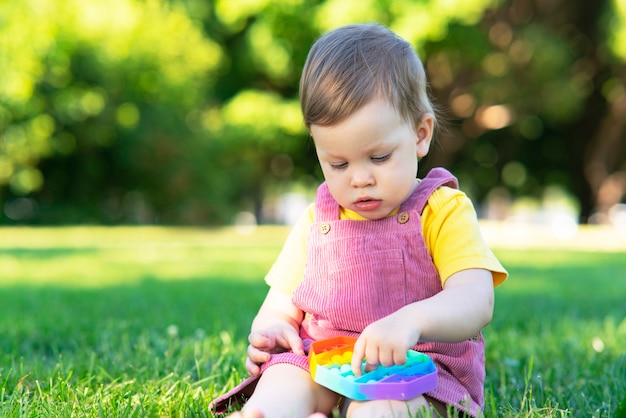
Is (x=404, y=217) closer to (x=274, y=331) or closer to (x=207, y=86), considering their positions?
(x=274, y=331)

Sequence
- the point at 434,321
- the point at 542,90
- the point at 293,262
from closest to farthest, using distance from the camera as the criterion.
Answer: the point at 434,321 → the point at 293,262 → the point at 542,90

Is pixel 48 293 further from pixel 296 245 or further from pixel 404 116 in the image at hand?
pixel 404 116

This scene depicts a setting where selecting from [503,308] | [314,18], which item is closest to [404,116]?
[503,308]

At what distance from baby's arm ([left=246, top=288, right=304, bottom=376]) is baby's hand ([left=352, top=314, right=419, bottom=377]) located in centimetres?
37

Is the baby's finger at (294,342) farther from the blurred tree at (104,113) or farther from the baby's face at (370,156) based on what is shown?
the blurred tree at (104,113)

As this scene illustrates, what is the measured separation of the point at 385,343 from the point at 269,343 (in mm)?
513

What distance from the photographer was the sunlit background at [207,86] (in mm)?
18531

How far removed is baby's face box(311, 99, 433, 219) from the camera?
6.77 feet

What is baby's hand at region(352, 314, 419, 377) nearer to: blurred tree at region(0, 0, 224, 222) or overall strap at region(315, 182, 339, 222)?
overall strap at region(315, 182, 339, 222)

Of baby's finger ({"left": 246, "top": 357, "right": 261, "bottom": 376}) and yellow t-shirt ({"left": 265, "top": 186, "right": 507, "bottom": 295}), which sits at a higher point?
yellow t-shirt ({"left": 265, "top": 186, "right": 507, "bottom": 295})

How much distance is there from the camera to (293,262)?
243 centimetres

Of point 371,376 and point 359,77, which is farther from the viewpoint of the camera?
point 359,77

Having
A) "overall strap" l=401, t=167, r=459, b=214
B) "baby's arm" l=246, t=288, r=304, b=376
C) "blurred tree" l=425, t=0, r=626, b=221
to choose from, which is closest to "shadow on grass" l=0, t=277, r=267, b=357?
"baby's arm" l=246, t=288, r=304, b=376

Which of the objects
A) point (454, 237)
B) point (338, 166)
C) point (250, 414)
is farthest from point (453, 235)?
point (250, 414)
